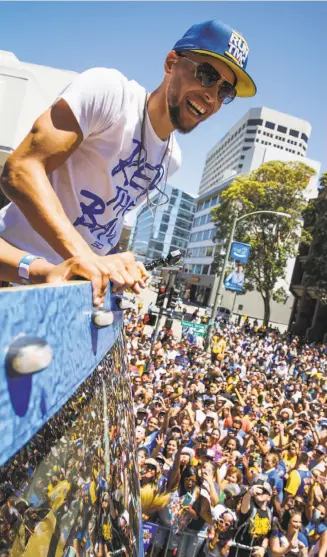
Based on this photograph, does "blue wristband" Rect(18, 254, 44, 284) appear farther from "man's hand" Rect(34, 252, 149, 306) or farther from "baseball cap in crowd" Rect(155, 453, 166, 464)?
"baseball cap in crowd" Rect(155, 453, 166, 464)

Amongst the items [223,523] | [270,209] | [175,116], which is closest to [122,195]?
[175,116]

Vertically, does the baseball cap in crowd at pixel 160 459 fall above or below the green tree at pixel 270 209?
below

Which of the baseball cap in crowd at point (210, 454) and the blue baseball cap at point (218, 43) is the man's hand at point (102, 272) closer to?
the blue baseball cap at point (218, 43)

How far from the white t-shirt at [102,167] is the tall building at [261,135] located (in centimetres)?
11307

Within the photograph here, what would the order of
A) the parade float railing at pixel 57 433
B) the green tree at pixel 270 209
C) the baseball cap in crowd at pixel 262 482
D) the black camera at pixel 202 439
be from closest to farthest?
the parade float railing at pixel 57 433 → the baseball cap in crowd at pixel 262 482 → the black camera at pixel 202 439 → the green tree at pixel 270 209

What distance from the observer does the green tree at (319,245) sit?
3359 cm

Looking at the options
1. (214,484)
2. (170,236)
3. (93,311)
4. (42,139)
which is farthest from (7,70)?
(170,236)

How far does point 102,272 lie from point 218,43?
1.03 metres

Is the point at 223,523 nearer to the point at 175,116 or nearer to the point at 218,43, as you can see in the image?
the point at 175,116

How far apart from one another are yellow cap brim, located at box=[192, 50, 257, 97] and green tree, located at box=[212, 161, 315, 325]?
32827 millimetres

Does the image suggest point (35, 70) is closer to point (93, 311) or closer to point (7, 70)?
point (7, 70)

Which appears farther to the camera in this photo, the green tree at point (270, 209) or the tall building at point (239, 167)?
the tall building at point (239, 167)

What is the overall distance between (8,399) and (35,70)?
525 inches

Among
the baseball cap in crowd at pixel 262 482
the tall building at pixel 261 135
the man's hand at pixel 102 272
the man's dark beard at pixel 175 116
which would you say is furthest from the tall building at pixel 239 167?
the man's hand at pixel 102 272
